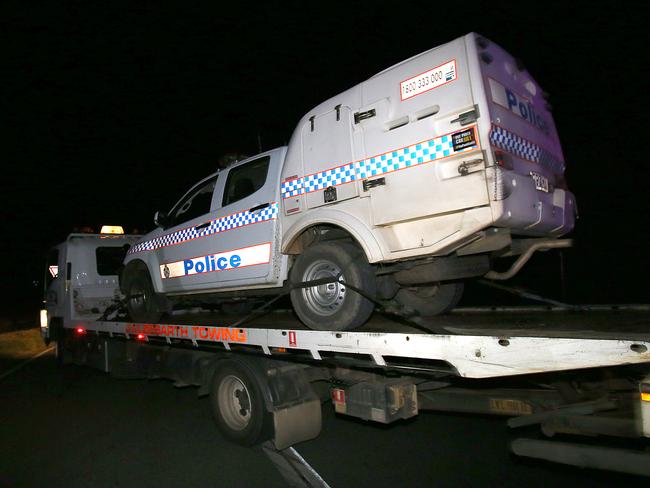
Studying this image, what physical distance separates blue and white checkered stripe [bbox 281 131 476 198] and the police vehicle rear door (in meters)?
0.40

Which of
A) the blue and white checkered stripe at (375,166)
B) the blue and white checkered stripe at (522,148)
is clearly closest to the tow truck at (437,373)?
the blue and white checkered stripe at (375,166)

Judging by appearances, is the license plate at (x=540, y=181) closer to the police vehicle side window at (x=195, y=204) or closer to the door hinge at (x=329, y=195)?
the door hinge at (x=329, y=195)

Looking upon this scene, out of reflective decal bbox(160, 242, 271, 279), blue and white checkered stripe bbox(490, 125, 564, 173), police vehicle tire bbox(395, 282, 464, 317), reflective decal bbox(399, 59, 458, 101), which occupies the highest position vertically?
reflective decal bbox(399, 59, 458, 101)

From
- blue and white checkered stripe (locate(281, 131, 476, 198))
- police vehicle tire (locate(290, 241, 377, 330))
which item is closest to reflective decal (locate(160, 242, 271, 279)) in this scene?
police vehicle tire (locate(290, 241, 377, 330))

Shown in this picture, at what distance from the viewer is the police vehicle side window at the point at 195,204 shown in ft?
18.4

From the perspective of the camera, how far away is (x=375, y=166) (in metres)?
3.63

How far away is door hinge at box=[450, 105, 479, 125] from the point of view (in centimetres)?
312

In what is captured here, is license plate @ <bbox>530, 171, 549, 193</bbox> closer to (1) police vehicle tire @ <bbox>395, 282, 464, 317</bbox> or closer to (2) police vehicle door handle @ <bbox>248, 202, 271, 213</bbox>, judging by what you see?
(1) police vehicle tire @ <bbox>395, 282, 464, 317</bbox>

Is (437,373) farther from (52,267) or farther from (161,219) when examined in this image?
(52,267)

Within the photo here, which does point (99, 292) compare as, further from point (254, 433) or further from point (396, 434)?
point (396, 434)

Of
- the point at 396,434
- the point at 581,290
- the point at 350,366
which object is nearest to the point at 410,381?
the point at 350,366

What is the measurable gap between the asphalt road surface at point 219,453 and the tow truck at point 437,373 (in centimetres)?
34

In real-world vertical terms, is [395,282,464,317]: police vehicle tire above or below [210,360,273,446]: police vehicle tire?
above

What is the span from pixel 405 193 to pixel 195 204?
3225mm
